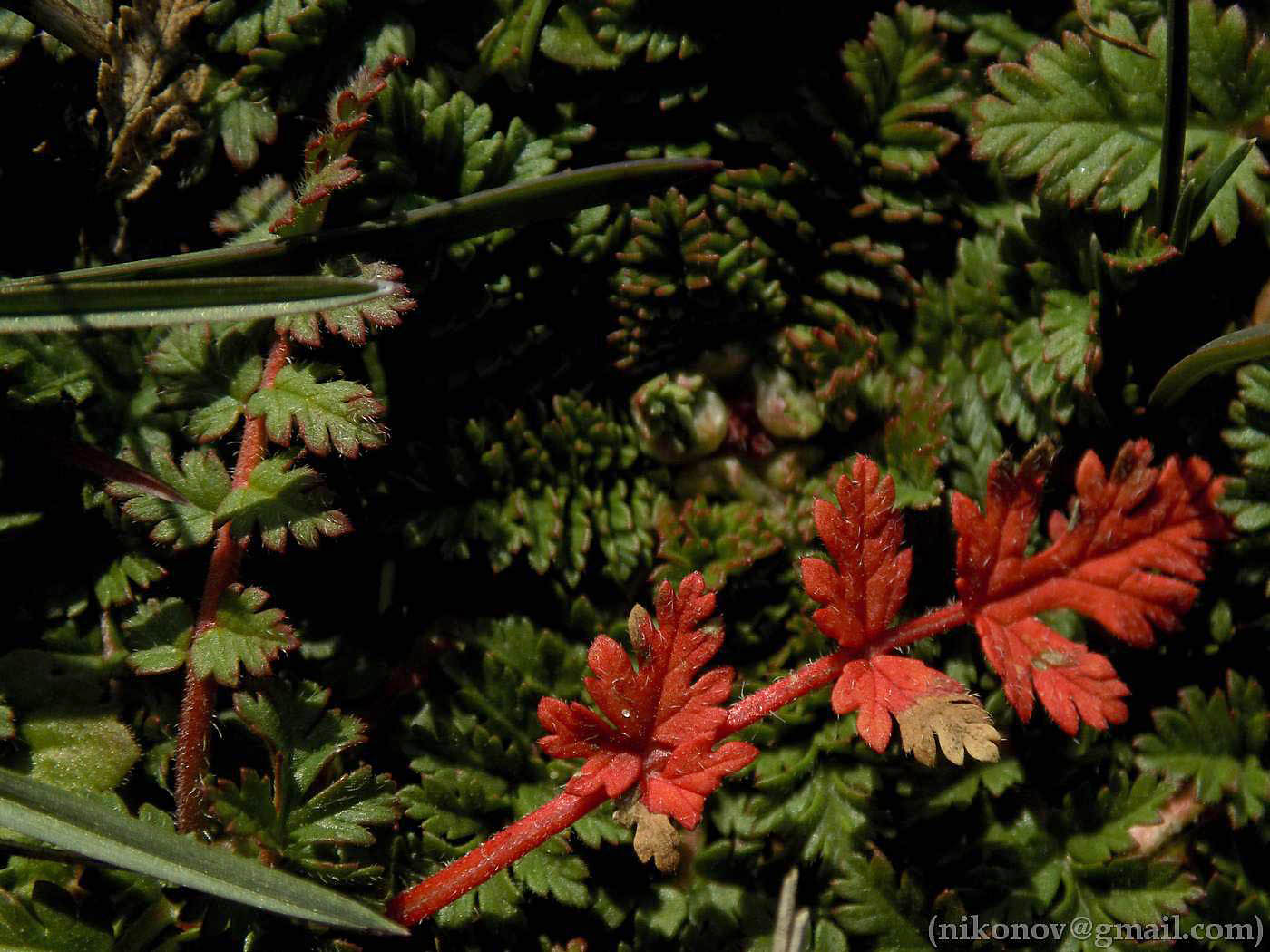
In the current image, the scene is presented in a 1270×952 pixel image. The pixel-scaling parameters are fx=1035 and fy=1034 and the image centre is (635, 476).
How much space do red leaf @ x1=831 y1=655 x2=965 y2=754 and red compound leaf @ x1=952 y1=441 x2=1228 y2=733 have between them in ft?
0.55

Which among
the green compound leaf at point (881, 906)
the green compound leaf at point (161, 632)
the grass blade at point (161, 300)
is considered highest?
the grass blade at point (161, 300)

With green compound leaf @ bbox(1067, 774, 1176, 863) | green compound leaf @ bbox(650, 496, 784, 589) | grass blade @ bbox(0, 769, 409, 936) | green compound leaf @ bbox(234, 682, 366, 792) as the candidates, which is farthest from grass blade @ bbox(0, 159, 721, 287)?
green compound leaf @ bbox(1067, 774, 1176, 863)

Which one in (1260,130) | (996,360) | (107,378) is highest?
(1260,130)

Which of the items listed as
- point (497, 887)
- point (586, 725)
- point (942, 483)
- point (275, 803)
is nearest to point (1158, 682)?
point (942, 483)

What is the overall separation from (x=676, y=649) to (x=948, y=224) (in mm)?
1260

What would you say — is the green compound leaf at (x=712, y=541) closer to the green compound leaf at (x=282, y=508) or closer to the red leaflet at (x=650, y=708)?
the red leaflet at (x=650, y=708)

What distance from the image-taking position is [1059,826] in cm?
218

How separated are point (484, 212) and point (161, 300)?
62 centimetres

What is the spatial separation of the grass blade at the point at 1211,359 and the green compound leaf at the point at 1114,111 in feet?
1.20

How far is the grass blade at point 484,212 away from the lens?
A: 200cm

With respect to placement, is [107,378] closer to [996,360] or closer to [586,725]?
[586,725]

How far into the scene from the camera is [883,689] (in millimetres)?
1852

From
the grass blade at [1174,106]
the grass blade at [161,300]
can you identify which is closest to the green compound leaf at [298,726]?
the grass blade at [161,300]

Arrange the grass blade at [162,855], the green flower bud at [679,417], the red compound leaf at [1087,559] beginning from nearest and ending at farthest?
the grass blade at [162,855], the red compound leaf at [1087,559], the green flower bud at [679,417]
